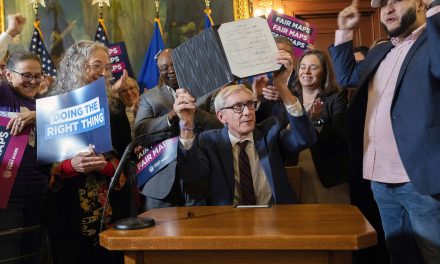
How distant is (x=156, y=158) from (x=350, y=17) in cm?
128

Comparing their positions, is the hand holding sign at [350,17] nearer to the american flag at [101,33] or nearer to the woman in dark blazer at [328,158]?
the woman in dark blazer at [328,158]

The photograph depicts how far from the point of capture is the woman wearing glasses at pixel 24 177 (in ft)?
7.84

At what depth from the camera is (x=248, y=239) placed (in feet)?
4.94

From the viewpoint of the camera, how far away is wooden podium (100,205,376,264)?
1.49m

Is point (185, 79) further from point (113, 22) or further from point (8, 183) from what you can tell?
point (113, 22)

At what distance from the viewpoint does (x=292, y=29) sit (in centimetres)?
399

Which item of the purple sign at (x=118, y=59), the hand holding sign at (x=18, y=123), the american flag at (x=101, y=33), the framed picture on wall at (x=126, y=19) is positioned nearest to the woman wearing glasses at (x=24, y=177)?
the hand holding sign at (x=18, y=123)

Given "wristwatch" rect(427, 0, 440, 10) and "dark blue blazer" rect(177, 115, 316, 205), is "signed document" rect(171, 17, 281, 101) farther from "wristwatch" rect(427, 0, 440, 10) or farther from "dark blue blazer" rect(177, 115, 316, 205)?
"wristwatch" rect(427, 0, 440, 10)

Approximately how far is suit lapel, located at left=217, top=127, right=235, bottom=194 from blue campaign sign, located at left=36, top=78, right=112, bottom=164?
2.00 ft

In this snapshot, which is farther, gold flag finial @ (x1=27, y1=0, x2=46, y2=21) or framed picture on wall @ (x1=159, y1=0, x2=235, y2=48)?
framed picture on wall @ (x1=159, y1=0, x2=235, y2=48)

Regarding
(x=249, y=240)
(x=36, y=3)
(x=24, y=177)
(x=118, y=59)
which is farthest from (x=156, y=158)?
(x=36, y=3)

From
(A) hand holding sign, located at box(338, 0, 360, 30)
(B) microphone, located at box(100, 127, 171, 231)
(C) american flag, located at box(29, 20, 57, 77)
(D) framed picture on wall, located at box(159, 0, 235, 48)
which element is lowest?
(B) microphone, located at box(100, 127, 171, 231)

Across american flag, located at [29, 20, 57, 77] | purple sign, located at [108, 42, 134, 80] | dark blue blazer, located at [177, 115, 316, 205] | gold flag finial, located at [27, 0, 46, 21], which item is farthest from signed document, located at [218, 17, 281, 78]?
gold flag finial, located at [27, 0, 46, 21]

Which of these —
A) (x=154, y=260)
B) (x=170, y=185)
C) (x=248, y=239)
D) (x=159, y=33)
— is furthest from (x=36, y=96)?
(x=159, y=33)
